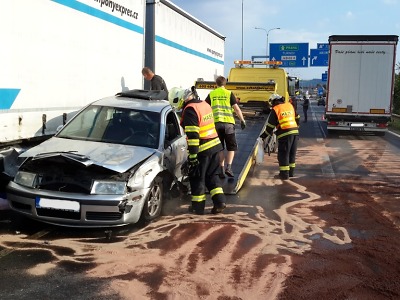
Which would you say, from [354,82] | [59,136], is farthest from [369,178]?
[354,82]

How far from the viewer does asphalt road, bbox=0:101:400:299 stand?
3684 millimetres

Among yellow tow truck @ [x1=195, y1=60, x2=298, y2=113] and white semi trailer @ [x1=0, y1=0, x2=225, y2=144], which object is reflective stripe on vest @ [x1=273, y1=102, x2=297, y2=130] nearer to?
white semi trailer @ [x1=0, y1=0, x2=225, y2=144]

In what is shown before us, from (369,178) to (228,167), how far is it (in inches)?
127

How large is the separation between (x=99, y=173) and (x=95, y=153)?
1.38 feet

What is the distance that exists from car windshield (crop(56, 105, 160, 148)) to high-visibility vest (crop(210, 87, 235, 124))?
1.41m

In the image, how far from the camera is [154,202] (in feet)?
18.1

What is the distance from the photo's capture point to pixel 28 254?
14.3 feet

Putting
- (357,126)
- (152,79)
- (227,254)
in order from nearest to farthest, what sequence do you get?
1. (227,254)
2. (152,79)
3. (357,126)

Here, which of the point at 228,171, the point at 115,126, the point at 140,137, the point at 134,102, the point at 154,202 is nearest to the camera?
the point at 154,202

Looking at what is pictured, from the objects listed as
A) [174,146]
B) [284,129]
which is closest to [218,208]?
[174,146]

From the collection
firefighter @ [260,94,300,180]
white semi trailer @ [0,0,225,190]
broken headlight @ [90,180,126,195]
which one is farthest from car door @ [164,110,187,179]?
firefighter @ [260,94,300,180]

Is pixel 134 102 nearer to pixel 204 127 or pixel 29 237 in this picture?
pixel 204 127

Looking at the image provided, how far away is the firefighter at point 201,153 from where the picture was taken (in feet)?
19.1

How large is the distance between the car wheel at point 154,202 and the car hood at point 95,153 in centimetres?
39
